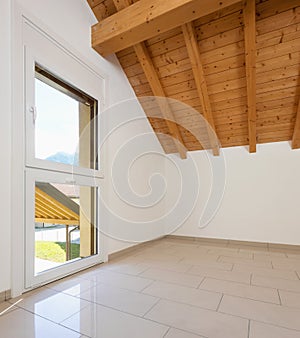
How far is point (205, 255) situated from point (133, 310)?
1607 mm

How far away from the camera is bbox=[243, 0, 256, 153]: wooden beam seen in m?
1.97

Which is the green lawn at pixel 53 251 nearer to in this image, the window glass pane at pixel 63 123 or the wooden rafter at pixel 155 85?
the window glass pane at pixel 63 123

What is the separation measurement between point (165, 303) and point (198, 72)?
2.29 metres

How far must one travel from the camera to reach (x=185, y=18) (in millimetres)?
1995

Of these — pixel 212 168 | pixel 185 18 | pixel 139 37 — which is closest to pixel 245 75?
pixel 185 18

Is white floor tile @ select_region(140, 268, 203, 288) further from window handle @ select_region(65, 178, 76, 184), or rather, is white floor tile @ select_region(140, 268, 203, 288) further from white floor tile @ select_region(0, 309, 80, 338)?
window handle @ select_region(65, 178, 76, 184)

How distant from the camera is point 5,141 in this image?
1.54 meters

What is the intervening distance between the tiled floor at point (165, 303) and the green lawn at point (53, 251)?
10.1 inches

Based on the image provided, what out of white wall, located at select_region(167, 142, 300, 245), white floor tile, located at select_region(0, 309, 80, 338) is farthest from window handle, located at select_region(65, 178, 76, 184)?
white wall, located at select_region(167, 142, 300, 245)

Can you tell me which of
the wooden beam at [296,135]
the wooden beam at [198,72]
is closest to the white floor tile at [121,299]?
the wooden beam at [198,72]

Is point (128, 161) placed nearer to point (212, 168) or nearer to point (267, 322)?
point (212, 168)

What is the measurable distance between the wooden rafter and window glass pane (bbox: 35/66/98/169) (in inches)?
30.3

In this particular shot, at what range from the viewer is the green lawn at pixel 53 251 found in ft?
5.91

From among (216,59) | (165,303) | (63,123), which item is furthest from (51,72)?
(165,303)
